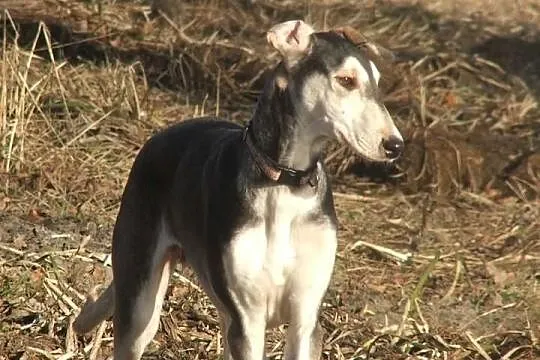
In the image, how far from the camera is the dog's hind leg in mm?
5820

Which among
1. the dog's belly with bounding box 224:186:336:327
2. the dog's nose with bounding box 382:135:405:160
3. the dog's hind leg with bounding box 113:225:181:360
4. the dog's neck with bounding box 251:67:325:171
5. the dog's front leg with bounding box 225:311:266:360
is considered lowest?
the dog's hind leg with bounding box 113:225:181:360

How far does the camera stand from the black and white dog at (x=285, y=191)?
4.89 m

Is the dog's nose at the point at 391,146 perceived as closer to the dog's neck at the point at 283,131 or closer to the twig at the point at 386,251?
the dog's neck at the point at 283,131

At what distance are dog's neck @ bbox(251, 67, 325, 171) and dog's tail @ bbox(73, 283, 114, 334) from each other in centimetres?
141

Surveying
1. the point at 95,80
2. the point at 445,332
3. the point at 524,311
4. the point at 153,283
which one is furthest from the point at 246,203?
the point at 95,80

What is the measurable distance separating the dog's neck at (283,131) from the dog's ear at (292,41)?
78 mm

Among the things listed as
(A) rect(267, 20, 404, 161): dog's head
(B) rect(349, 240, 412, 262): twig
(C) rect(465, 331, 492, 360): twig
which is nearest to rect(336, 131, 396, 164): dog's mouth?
(A) rect(267, 20, 404, 161): dog's head

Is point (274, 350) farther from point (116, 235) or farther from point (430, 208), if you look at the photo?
point (430, 208)

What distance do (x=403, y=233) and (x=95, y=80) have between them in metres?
2.78

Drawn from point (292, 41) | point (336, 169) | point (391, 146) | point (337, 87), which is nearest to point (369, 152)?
point (391, 146)

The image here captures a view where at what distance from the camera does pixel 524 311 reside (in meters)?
7.65

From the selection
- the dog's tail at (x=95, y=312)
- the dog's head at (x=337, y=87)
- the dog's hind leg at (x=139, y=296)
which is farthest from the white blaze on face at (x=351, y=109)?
the dog's tail at (x=95, y=312)

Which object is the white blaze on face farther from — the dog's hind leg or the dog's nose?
the dog's hind leg

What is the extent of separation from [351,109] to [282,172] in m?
0.39
